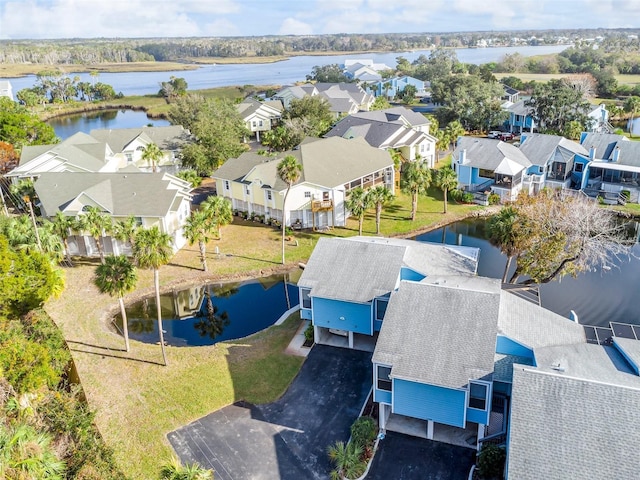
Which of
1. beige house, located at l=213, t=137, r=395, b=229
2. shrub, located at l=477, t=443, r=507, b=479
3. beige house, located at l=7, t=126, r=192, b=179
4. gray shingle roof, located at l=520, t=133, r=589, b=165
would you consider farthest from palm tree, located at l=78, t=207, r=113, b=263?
gray shingle roof, located at l=520, t=133, r=589, b=165

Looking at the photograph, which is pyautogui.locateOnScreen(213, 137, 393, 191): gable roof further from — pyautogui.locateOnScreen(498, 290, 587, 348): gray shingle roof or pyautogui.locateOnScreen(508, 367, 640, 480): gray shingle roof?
pyautogui.locateOnScreen(508, 367, 640, 480): gray shingle roof

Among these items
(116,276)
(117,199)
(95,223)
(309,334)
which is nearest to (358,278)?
(309,334)

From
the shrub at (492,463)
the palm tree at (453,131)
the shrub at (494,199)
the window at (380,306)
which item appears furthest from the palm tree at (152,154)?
the shrub at (492,463)

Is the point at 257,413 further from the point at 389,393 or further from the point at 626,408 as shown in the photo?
the point at 626,408

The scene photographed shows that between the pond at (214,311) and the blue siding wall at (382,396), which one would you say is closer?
the blue siding wall at (382,396)

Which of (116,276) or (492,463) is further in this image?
(116,276)

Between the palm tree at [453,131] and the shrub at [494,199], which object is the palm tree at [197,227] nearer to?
the shrub at [494,199]

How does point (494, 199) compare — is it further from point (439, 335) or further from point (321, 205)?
point (439, 335)
